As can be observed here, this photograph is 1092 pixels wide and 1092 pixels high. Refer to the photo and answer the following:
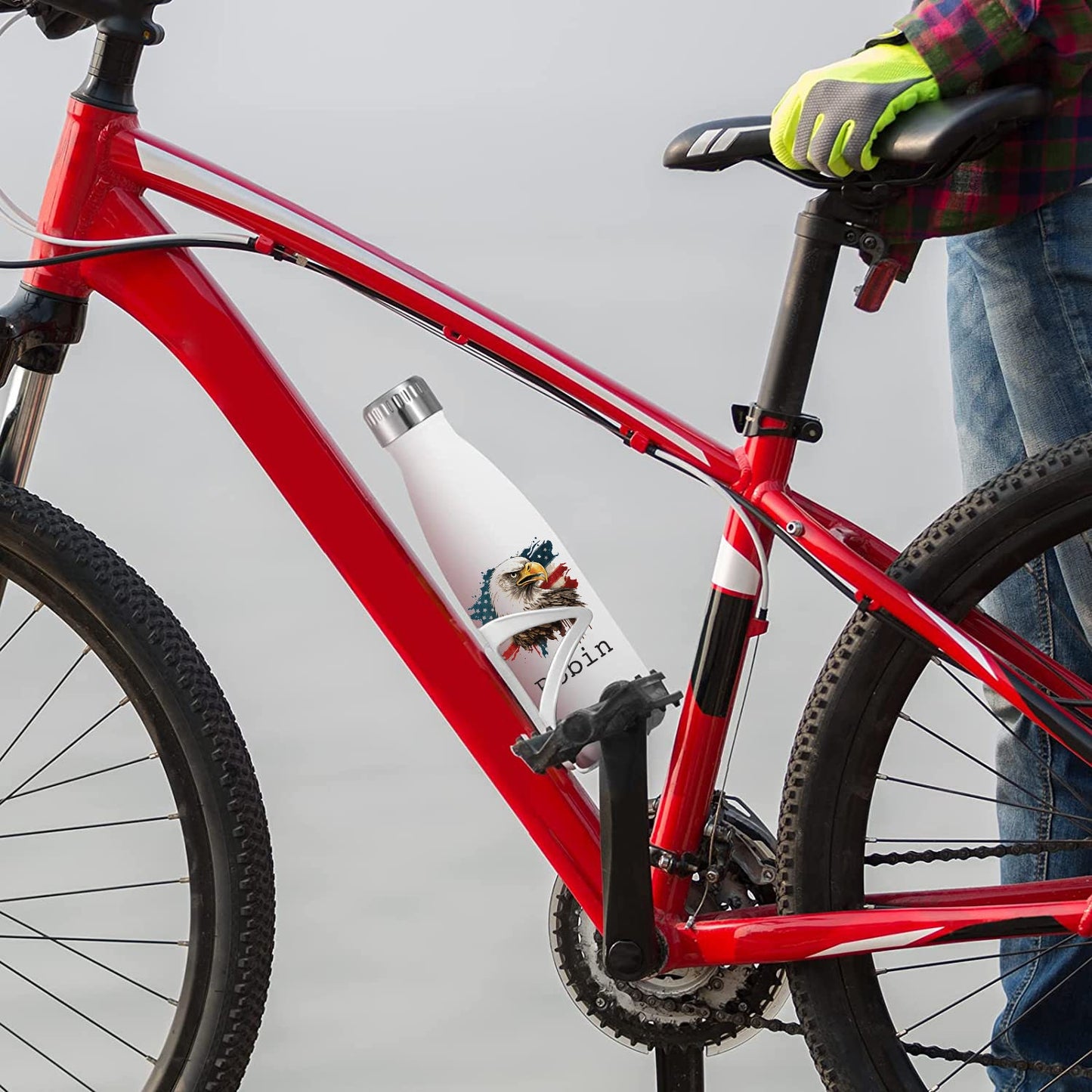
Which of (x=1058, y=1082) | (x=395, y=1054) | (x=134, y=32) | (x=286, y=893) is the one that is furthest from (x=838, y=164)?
(x=286, y=893)

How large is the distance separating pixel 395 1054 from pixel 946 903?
2.32 ft

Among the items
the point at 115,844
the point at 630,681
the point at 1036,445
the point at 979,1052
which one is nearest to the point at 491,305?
the point at 115,844

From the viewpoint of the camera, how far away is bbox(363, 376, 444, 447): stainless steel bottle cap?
1000 millimetres

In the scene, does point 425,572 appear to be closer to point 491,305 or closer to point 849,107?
point 849,107

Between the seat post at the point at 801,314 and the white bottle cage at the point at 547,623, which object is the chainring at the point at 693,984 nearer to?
the white bottle cage at the point at 547,623

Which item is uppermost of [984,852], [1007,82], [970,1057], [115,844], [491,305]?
[491,305]

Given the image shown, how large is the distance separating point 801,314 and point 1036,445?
275 millimetres

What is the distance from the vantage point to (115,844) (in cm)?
177

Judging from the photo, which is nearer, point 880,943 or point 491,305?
point 880,943

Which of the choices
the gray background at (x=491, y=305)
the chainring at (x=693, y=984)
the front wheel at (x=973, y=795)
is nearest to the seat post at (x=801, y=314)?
the front wheel at (x=973, y=795)

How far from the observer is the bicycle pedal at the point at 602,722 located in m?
0.98

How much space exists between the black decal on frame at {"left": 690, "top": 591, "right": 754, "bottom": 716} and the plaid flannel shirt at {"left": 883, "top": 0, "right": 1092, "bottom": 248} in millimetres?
247

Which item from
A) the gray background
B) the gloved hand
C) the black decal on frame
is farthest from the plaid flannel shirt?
the gray background

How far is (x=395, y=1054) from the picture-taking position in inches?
60.2
